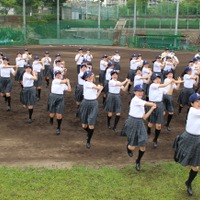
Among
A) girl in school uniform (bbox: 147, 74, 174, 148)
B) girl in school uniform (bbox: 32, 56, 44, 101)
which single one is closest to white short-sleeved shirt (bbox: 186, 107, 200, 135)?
girl in school uniform (bbox: 147, 74, 174, 148)

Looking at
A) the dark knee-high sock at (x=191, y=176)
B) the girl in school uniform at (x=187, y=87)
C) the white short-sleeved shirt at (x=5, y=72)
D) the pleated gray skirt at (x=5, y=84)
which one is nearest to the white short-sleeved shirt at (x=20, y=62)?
the white short-sleeved shirt at (x=5, y=72)

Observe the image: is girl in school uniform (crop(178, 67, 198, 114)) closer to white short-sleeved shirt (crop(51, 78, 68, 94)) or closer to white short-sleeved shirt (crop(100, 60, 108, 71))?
white short-sleeved shirt (crop(100, 60, 108, 71))

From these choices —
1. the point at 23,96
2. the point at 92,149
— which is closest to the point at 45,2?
the point at 23,96

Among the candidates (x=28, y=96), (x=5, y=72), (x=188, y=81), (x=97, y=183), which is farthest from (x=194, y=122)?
(x=5, y=72)

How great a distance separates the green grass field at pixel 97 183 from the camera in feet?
21.5

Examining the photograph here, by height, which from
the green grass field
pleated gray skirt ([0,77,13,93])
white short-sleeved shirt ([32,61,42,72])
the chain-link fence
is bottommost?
the green grass field

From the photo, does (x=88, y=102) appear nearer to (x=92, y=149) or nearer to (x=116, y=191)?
(x=92, y=149)

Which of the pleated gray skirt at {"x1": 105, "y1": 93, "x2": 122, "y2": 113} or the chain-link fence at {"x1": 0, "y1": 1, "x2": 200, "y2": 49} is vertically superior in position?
the chain-link fence at {"x1": 0, "y1": 1, "x2": 200, "y2": 49}

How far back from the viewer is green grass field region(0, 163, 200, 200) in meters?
6.54

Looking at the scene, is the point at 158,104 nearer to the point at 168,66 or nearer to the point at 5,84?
the point at 5,84

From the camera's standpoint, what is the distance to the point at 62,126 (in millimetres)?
11320

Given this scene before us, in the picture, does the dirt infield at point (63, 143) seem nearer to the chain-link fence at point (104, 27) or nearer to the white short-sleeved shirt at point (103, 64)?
the white short-sleeved shirt at point (103, 64)

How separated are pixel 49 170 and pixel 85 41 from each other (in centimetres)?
3924

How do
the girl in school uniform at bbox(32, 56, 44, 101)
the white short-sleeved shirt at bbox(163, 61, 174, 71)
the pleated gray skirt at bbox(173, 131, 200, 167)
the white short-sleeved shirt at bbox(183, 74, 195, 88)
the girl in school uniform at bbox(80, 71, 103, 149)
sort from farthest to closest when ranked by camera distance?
the white short-sleeved shirt at bbox(163, 61, 174, 71) → the girl in school uniform at bbox(32, 56, 44, 101) → the white short-sleeved shirt at bbox(183, 74, 195, 88) → the girl in school uniform at bbox(80, 71, 103, 149) → the pleated gray skirt at bbox(173, 131, 200, 167)
